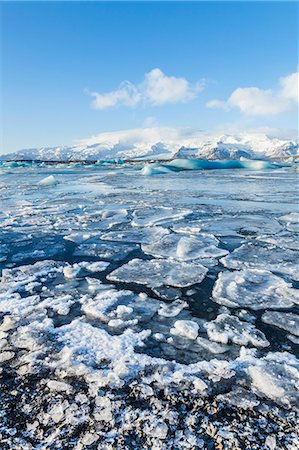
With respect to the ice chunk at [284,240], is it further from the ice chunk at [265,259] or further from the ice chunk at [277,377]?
the ice chunk at [277,377]

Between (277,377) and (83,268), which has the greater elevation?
(83,268)

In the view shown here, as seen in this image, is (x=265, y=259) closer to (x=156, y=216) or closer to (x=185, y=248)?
(x=185, y=248)

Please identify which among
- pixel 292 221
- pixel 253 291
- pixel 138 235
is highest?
pixel 138 235

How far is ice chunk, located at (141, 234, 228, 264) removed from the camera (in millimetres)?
3203

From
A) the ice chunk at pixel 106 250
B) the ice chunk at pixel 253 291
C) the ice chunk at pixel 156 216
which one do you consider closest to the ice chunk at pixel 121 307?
the ice chunk at pixel 253 291

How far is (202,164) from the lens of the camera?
2638 cm

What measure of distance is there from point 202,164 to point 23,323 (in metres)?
25.8

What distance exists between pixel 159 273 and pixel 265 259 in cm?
114

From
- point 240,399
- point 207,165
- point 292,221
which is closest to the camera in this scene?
point 240,399

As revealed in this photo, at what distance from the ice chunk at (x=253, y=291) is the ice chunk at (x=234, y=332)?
24 cm

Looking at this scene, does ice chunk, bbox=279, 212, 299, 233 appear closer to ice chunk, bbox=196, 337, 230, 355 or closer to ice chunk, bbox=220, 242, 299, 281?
ice chunk, bbox=220, 242, 299, 281

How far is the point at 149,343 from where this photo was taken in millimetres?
1693

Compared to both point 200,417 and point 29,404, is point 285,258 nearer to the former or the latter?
point 200,417

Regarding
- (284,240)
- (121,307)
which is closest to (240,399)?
(121,307)
